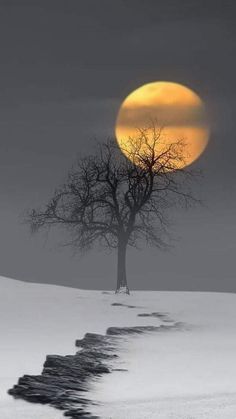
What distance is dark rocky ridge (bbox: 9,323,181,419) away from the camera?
11555mm

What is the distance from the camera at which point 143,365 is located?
53.6ft

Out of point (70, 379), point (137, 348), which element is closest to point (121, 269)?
point (137, 348)

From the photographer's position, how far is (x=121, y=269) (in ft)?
130

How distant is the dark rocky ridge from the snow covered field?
24cm

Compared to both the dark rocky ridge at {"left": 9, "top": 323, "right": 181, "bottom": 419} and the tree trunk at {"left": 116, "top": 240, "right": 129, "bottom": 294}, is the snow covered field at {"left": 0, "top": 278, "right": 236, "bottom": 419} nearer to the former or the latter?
the dark rocky ridge at {"left": 9, "top": 323, "right": 181, "bottom": 419}

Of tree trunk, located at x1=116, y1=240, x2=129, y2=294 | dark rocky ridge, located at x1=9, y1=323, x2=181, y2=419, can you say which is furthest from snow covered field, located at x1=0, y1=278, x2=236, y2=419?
tree trunk, located at x1=116, y1=240, x2=129, y2=294

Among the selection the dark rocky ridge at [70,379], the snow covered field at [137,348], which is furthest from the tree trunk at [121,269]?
the dark rocky ridge at [70,379]

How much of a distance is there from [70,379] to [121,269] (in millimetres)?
26080

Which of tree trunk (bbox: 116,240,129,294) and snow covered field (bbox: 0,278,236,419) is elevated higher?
tree trunk (bbox: 116,240,129,294)

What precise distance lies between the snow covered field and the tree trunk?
1.70 meters

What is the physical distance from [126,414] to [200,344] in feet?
31.9

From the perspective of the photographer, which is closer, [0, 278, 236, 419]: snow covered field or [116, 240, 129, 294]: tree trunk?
[0, 278, 236, 419]: snow covered field

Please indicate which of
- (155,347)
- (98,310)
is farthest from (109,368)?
(98,310)

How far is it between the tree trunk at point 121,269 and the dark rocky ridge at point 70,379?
62.9 feet
